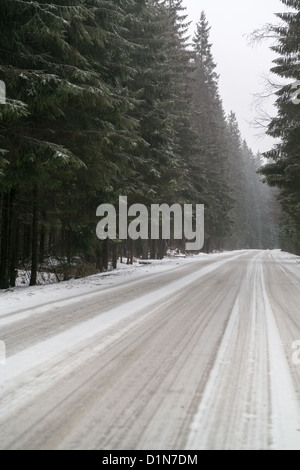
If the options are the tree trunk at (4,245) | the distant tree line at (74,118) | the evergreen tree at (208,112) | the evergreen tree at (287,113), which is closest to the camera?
the distant tree line at (74,118)

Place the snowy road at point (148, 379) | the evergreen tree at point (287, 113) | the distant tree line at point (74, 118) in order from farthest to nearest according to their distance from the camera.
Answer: the evergreen tree at point (287, 113) < the distant tree line at point (74, 118) < the snowy road at point (148, 379)

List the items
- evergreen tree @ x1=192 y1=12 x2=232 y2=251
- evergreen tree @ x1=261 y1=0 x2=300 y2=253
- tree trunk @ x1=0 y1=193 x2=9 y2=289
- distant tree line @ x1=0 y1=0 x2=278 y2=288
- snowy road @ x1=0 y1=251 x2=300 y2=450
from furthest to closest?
evergreen tree @ x1=192 y1=12 x2=232 y2=251 → evergreen tree @ x1=261 y1=0 x2=300 y2=253 → tree trunk @ x1=0 y1=193 x2=9 y2=289 → distant tree line @ x1=0 y1=0 x2=278 y2=288 → snowy road @ x1=0 y1=251 x2=300 y2=450

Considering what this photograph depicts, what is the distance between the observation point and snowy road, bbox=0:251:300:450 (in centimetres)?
231

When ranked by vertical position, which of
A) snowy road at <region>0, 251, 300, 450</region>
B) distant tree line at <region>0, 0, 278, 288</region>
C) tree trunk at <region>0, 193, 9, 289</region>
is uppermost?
distant tree line at <region>0, 0, 278, 288</region>

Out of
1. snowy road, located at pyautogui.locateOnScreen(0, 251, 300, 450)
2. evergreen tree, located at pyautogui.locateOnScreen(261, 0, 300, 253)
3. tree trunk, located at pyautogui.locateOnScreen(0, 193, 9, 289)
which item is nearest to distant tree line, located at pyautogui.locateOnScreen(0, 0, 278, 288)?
tree trunk, located at pyautogui.locateOnScreen(0, 193, 9, 289)

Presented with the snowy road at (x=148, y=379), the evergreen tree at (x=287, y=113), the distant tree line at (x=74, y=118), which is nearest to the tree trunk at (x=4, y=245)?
the distant tree line at (x=74, y=118)

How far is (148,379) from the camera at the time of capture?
126 inches

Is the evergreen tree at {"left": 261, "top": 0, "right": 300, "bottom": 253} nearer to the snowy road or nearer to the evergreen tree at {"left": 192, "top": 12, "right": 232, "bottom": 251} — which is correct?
the snowy road

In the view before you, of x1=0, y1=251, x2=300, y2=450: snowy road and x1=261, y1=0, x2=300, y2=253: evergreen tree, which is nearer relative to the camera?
x1=0, y1=251, x2=300, y2=450: snowy road

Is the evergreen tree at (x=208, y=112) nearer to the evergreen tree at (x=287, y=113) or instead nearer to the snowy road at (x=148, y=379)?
the evergreen tree at (x=287, y=113)

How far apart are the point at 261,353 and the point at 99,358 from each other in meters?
1.96

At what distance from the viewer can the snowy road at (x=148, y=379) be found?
2311 millimetres

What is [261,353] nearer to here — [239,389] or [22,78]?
[239,389]

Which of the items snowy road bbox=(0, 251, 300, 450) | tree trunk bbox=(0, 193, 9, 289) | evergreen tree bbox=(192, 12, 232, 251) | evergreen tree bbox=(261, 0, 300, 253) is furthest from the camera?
evergreen tree bbox=(192, 12, 232, 251)
